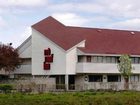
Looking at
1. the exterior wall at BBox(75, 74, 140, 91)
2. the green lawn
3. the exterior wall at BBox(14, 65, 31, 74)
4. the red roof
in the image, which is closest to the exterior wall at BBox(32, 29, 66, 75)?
the red roof

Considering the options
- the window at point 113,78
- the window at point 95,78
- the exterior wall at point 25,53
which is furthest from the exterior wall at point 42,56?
the window at point 113,78

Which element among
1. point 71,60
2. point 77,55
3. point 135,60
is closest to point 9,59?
point 71,60

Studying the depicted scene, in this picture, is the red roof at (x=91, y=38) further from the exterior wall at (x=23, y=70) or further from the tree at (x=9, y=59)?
the exterior wall at (x=23, y=70)

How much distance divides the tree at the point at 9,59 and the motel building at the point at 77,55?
1.88 metres

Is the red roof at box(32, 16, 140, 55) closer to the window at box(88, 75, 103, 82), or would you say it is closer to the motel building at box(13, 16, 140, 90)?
the motel building at box(13, 16, 140, 90)

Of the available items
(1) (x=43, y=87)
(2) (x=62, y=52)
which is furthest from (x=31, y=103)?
(2) (x=62, y=52)

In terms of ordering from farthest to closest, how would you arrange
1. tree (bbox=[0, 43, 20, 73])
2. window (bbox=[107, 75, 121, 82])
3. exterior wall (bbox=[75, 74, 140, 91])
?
tree (bbox=[0, 43, 20, 73])
window (bbox=[107, 75, 121, 82])
exterior wall (bbox=[75, 74, 140, 91])

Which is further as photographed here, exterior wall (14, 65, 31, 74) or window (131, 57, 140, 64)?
exterior wall (14, 65, 31, 74)

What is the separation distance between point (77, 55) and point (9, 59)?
11077 millimetres

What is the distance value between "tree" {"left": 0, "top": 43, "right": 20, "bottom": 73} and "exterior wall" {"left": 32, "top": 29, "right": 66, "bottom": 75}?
3.10m

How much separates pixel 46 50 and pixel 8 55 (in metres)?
7.10

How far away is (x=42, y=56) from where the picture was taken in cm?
8412

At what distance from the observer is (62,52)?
81062 millimetres

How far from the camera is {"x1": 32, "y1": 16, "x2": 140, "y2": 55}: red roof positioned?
271ft
